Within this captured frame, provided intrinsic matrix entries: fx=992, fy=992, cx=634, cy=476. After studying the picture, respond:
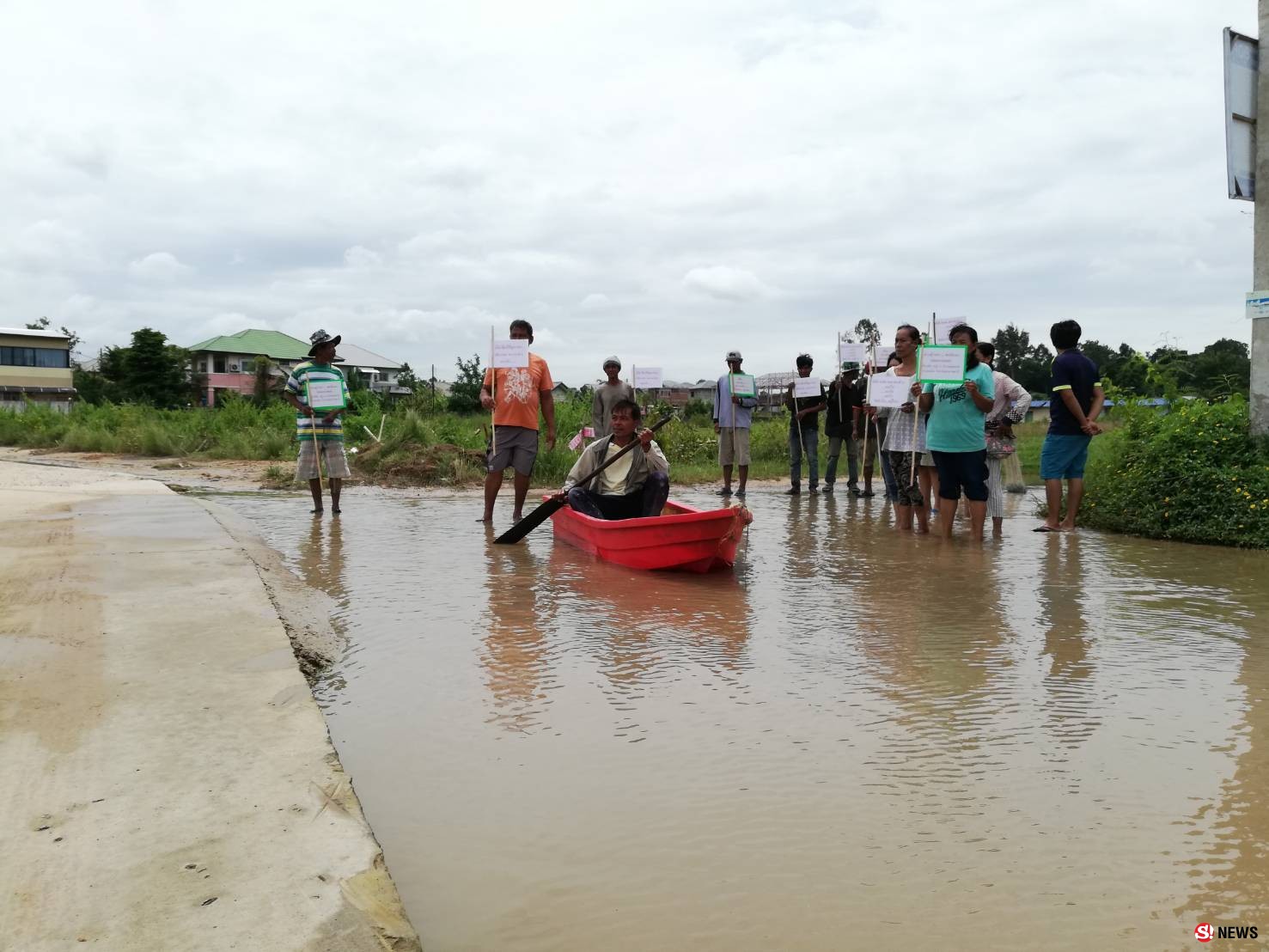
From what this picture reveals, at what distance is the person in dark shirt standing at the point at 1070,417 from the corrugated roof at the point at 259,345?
58.3m

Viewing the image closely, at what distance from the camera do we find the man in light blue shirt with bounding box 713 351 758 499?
13180mm

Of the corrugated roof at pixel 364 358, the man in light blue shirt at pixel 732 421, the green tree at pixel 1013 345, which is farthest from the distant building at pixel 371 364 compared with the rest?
the man in light blue shirt at pixel 732 421

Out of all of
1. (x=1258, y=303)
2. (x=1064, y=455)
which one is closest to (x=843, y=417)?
(x=1064, y=455)

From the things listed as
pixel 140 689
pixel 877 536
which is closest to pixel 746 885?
pixel 140 689

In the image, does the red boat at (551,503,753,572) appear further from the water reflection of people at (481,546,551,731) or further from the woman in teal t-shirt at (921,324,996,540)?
the woman in teal t-shirt at (921,324,996,540)

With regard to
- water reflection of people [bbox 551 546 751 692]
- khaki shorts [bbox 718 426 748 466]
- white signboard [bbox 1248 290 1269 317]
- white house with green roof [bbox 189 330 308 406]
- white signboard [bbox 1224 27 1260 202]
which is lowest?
water reflection of people [bbox 551 546 751 692]

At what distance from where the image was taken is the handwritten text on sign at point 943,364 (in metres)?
8.18

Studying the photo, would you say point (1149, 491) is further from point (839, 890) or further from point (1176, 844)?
point (839, 890)

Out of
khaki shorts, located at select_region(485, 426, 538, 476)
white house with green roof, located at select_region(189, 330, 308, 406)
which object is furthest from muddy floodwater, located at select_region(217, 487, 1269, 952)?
white house with green roof, located at select_region(189, 330, 308, 406)

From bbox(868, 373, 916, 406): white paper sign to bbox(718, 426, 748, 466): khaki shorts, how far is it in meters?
3.82

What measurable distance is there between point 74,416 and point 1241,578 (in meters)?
26.9

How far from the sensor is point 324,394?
10281mm

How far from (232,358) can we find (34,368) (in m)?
12.9

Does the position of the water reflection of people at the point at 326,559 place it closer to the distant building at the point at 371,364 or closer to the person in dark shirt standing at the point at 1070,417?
the person in dark shirt standing at the point at 1070,417
